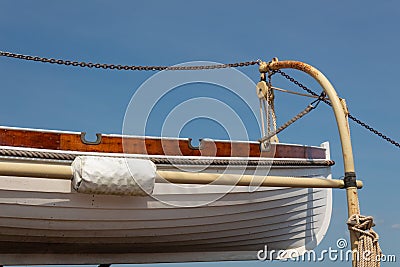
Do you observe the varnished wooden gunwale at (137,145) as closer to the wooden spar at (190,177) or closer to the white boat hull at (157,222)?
the white boat hull at (157,222)

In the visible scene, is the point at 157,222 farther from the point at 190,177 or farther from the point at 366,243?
the point at 366,243

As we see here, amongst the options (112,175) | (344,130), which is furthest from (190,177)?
(344,130)

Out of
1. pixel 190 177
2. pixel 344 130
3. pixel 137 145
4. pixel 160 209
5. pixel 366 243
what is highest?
pixel 344 130

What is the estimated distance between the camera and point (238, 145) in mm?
5867

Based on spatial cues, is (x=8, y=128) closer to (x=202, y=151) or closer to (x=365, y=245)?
(x=202, y=151)

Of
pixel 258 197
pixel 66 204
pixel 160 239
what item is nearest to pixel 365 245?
pixel 258 197

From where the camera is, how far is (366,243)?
434 centimetres

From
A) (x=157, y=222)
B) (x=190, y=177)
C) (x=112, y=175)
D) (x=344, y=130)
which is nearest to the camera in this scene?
(x=190, y=177)

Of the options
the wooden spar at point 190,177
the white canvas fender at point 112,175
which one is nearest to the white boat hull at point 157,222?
the white canvas fender at point 112,175

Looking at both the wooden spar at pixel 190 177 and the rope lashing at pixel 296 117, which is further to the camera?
the rope lashing at pixel 296 117

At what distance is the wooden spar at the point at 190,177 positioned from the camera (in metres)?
3.60

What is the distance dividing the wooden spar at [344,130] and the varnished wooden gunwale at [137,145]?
0.96m

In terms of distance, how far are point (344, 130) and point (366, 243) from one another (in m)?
1.42

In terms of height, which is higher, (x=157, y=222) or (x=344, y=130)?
(x=344, y=130)
